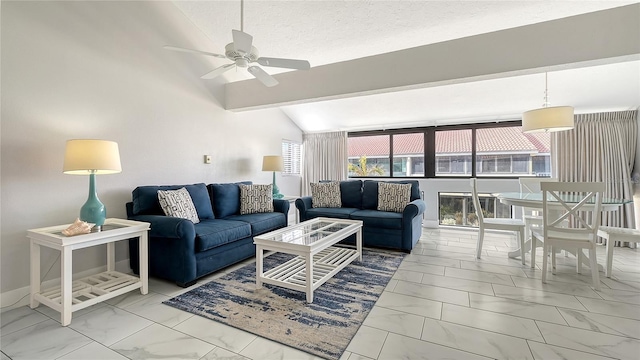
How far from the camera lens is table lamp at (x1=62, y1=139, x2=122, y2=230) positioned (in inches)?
83.6

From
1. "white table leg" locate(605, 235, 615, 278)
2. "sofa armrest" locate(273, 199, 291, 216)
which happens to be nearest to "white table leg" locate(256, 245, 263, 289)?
"sofa armrest" locate(273, 199, 291, 216)

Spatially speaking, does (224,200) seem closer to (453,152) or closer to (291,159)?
(291,159)

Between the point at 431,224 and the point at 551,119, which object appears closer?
the point at 551,119

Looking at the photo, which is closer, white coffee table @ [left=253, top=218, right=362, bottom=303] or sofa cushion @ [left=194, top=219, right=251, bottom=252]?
white coffee table @ [left=253, top=218, right=362, bottom=303]

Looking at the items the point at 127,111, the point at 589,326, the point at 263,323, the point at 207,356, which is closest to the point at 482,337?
the point at 589,326

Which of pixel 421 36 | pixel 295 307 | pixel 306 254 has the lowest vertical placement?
pixel 295 307

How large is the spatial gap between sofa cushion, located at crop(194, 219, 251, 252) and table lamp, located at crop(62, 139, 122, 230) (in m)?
0.80

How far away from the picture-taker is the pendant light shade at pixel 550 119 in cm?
296

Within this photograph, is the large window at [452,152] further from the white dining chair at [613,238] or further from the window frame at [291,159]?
the white dining chair at [613,238]

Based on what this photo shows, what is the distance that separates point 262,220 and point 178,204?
0.99 meters

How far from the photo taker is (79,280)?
253 cm

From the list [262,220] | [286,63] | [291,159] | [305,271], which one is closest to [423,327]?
[305,271]

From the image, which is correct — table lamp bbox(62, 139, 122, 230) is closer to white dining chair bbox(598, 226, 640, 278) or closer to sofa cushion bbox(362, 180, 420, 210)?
sofa cushion bbox(362, 180, 420, 210)

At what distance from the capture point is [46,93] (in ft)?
7.84
